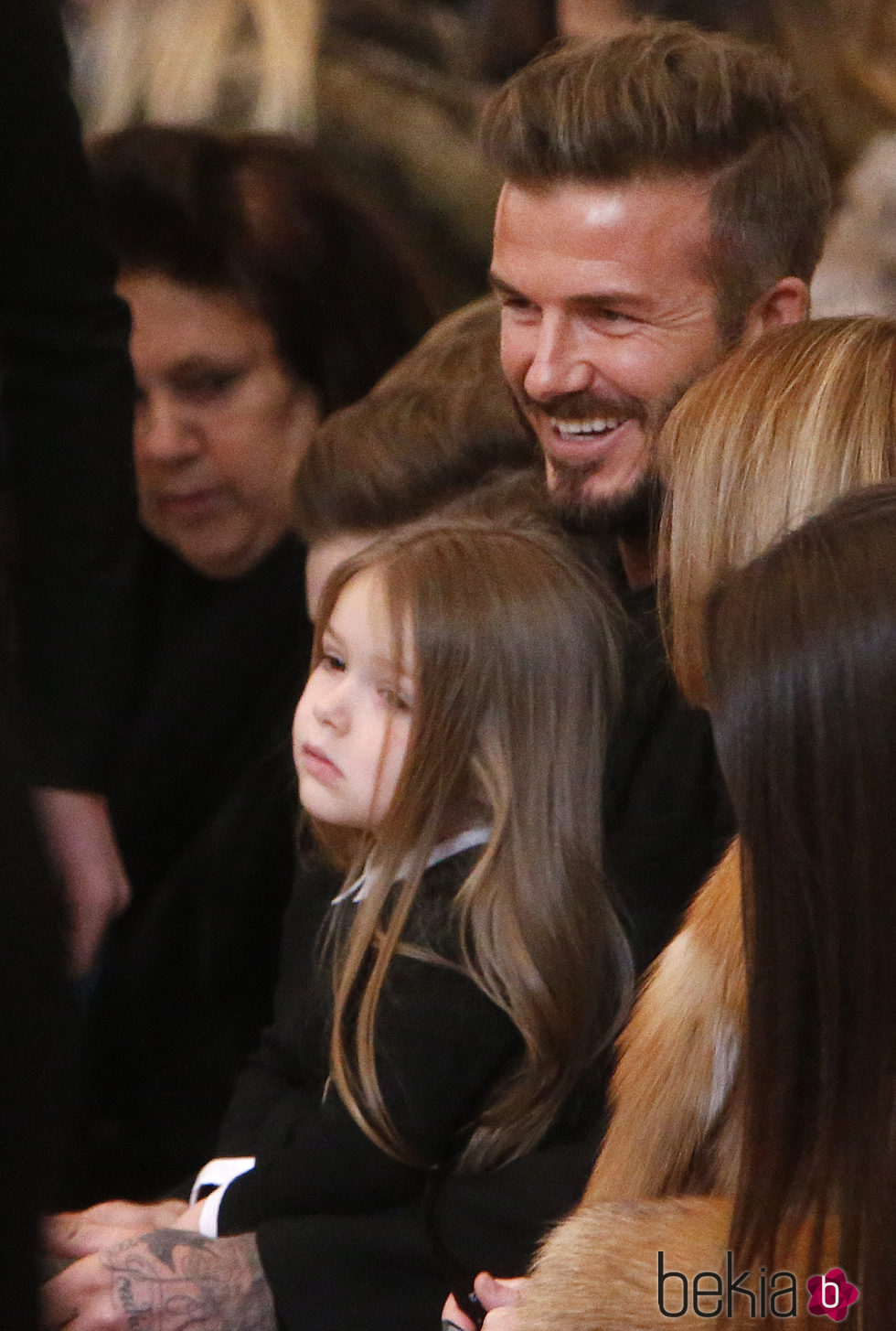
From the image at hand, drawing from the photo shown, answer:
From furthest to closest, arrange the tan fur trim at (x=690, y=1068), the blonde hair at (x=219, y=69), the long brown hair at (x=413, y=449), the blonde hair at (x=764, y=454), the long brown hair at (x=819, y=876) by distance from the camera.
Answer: the blonde hair at (x=219, y=69) → the long brown hair at (x=413, y=449) → the blonde hair at (x=764, y=454) → the tan fur trim at (x=690, y=1068) → the long brown hair at (x=819, y=876)

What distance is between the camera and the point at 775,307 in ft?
5.57

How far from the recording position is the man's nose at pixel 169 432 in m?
2.50

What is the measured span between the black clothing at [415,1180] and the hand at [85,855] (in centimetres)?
26

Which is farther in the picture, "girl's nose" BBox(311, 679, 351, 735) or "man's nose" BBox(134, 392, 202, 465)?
"man's nose" BBox(134, 392, 202, 465)

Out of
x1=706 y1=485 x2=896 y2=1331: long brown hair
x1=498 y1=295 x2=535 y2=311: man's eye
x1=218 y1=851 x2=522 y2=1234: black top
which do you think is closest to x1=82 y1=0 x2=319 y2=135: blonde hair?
x1=498 y1=295 x2=535 y2=311: man's eye

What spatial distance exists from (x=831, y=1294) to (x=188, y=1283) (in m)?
0.68

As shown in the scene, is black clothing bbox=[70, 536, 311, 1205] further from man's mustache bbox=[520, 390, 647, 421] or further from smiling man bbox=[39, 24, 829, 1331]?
man's mustache bbox=[520, 390, 647, 421]

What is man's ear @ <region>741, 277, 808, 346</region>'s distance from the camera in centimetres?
169

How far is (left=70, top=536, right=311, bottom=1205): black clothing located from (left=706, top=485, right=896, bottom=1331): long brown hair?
4.08 ft

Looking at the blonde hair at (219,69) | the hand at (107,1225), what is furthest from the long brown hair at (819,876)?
the blonde hair at (219,69)

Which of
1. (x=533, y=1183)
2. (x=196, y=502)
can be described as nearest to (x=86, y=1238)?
(x=533, y=1183)

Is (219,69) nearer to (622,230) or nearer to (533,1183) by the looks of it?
(622,230)

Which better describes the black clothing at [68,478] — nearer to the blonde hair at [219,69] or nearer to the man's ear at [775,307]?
the man's ear at [775,307]

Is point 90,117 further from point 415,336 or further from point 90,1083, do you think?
point 90,1083
